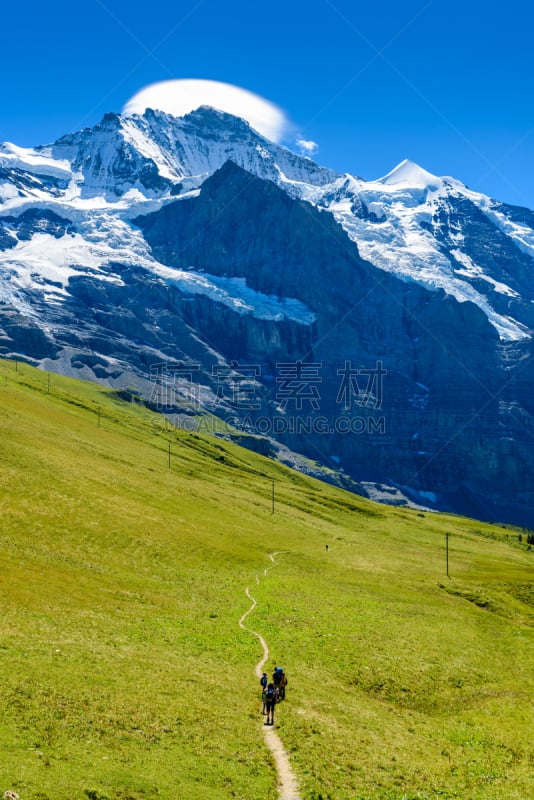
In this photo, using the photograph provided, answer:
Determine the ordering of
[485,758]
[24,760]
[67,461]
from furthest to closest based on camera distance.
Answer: [67,461] → [485,758] → [24,760]

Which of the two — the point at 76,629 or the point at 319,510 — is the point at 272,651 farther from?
the point at 319,510

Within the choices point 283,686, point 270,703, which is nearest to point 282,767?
point 270,703

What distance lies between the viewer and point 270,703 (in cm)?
3700

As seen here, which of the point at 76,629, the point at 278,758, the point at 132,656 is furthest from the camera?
the point at 76,629

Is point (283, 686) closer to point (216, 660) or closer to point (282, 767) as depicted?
point (282, 767)

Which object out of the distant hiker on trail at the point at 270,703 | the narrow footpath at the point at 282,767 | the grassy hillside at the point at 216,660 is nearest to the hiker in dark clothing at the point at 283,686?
the grassy hillside at the point at 216,660

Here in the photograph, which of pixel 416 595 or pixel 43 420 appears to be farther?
pixel 43 420

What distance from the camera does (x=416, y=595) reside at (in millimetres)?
92062

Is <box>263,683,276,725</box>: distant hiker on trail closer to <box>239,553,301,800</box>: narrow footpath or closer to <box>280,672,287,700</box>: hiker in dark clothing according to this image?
<box>239,553,301,800</box>: narrow footpath

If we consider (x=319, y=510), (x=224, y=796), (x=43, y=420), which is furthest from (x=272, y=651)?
(x=319, y=510)

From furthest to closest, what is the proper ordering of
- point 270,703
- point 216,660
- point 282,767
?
point 216,660, point 270,703, point 282,767

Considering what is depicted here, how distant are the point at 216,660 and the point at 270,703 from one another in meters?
12.2

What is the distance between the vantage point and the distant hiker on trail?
36.9 meters

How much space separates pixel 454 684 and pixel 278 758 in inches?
996
